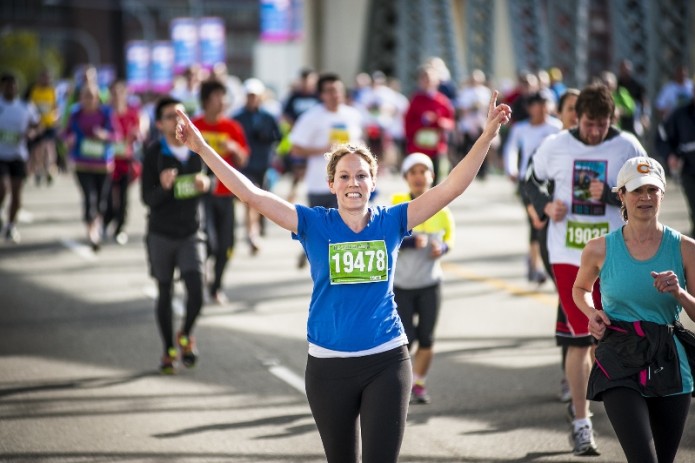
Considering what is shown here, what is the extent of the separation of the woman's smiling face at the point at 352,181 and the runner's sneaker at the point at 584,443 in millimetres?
2302

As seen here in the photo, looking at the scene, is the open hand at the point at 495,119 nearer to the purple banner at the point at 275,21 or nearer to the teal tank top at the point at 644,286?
the teal tank top at the point at 644,286

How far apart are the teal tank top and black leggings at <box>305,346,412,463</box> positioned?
3.28ft

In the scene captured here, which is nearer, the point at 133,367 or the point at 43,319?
the point at 133,367

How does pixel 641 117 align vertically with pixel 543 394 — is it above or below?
above

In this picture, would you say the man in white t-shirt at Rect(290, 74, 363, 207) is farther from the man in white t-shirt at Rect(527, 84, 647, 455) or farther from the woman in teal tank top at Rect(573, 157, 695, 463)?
the woman in teal tank top at Rect(573, 157, 695, 463)

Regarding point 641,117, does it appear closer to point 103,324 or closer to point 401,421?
point 103,324

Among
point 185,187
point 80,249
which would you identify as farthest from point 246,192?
point 80,249

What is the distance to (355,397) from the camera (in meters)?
5.15

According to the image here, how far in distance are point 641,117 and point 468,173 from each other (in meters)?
17.4

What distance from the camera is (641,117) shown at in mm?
21953

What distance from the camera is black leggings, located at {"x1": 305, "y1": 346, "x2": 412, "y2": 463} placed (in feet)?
16.6

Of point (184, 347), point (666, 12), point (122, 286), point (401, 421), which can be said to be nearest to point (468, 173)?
point (401, 421)

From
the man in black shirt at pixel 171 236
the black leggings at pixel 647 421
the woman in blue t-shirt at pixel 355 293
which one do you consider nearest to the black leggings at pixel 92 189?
the man in black shirt at pixel 171 236

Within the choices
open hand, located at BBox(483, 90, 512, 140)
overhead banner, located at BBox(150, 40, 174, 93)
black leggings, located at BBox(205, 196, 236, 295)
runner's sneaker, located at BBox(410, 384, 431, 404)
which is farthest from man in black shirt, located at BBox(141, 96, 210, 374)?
overhead banner, located at BBox(150, 40, 174, 93)
